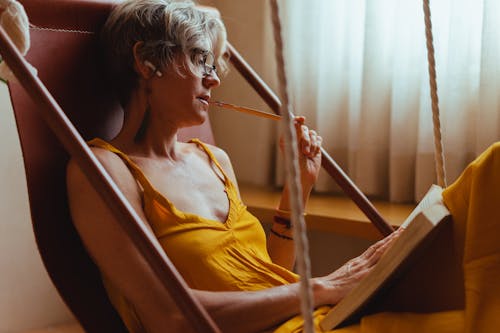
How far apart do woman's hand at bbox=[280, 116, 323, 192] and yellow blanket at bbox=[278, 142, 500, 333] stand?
0.47 metres

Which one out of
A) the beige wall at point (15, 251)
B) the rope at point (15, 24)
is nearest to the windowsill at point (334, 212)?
the beige wall at point (15, 251)

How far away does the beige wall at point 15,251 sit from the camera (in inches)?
80.1

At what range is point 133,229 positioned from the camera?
104 centimetres

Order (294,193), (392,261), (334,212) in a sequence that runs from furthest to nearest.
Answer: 1. (334,212)
2. (392,261)
3. (294,193)

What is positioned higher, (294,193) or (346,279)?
(294,193)

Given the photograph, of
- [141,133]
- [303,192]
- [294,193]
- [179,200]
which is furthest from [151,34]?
[294,193]

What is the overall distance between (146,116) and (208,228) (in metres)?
0.24

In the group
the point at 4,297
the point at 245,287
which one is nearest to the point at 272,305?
the point at 245,287

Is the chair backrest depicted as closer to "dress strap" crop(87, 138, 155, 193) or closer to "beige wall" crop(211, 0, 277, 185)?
"dress strap" crop(87, 138, 155, 193)

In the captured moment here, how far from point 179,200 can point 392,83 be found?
3.07 feet

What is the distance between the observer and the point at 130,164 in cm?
129

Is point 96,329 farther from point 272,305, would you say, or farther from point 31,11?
point 31,11

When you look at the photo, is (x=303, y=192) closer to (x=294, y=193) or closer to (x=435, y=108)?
(x=435, y=108)

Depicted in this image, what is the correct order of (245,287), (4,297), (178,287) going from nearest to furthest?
(178,287) < (245,287) < (4,297)
